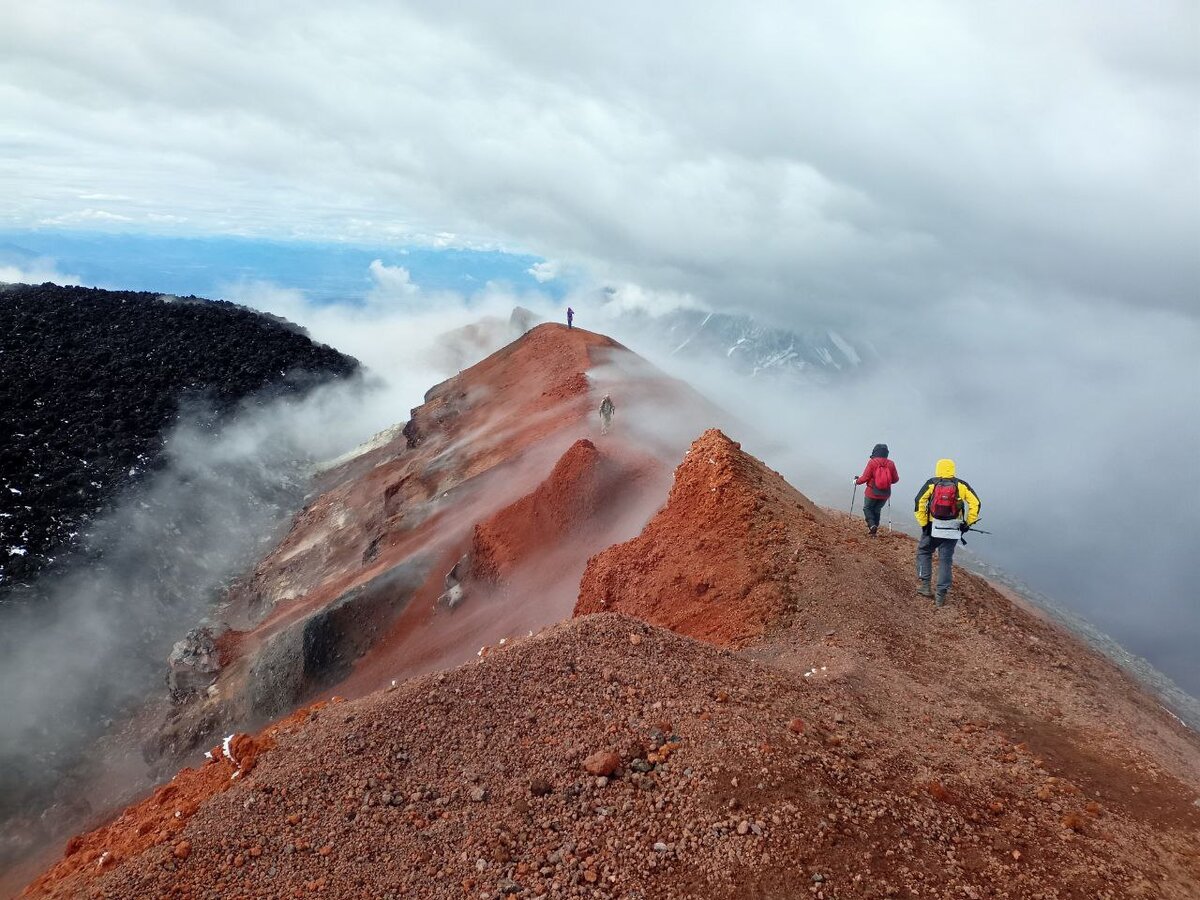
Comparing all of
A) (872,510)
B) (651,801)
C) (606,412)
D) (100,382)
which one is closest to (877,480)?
(872,510)

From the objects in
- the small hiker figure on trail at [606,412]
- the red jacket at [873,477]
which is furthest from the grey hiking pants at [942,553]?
the small hiker figure on trail at [606,412]

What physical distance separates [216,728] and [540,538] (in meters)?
8.89

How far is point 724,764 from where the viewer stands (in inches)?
215

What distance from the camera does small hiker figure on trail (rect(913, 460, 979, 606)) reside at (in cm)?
1031

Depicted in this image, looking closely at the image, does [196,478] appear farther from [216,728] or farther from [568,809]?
[568,809]

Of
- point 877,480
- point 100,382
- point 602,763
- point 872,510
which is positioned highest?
point 877,480

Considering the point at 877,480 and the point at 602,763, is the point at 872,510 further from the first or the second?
the point at 602,763

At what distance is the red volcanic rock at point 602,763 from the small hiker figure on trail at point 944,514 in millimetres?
6513

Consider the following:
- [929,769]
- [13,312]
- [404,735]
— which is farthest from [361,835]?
[13,312]

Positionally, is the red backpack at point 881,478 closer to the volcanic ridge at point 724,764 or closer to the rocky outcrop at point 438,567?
the volcanic ridge at point 724,764

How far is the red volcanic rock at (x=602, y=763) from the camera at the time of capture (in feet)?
18.2

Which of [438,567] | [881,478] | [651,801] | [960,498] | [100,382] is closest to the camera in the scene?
[651,801]

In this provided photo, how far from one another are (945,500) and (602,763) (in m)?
7.05

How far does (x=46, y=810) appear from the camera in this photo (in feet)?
56.5
